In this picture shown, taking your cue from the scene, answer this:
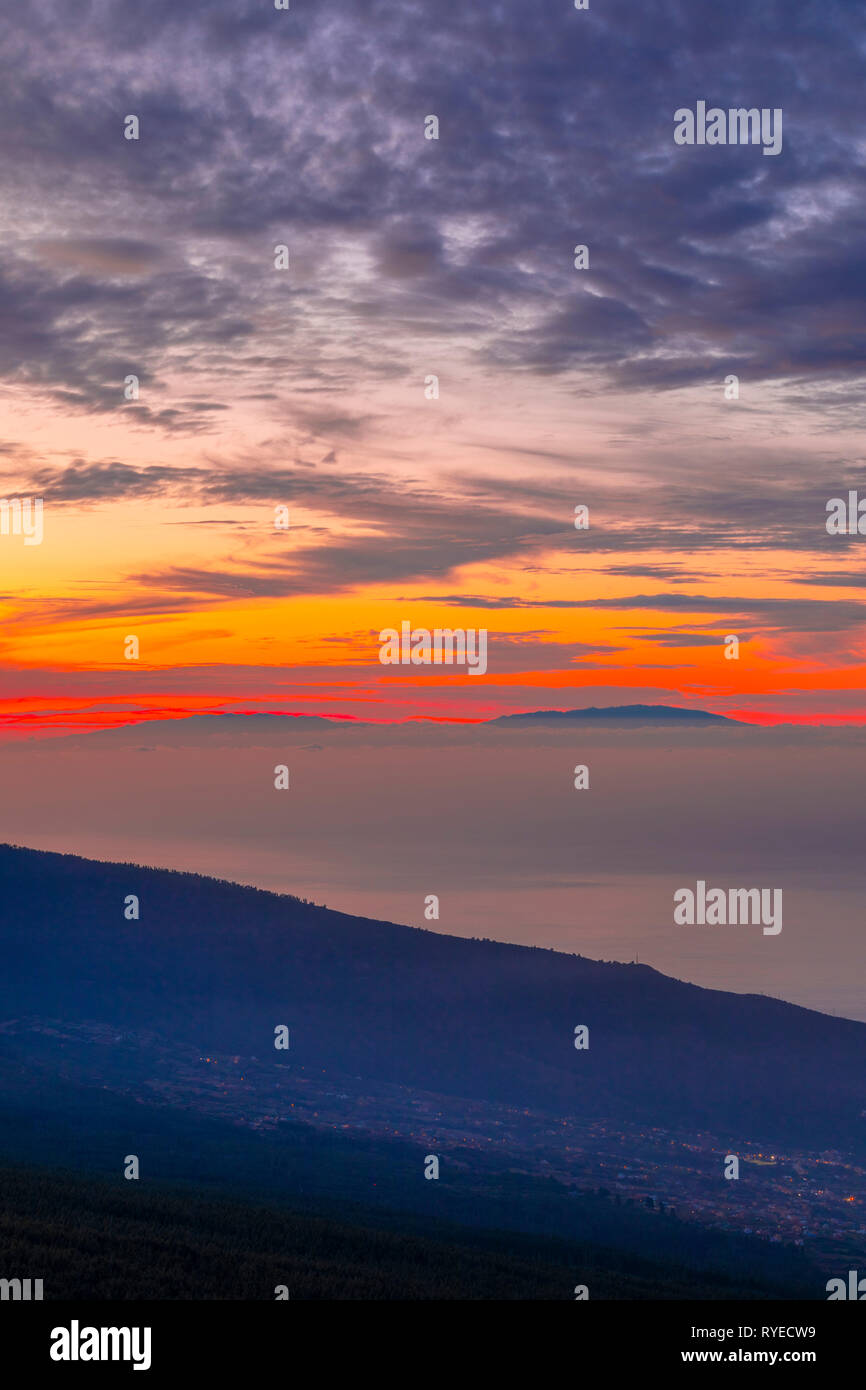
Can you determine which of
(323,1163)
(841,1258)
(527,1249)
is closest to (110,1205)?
(527,1249)
